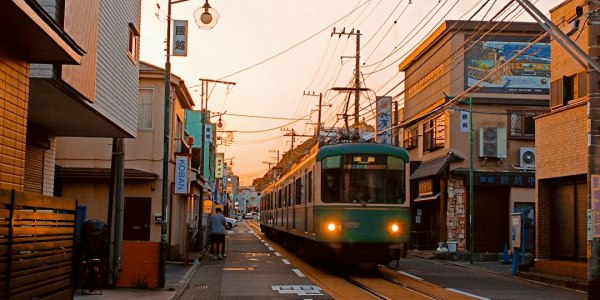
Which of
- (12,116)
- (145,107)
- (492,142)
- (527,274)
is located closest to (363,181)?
(527,274)

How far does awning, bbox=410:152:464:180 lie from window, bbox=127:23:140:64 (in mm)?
15788

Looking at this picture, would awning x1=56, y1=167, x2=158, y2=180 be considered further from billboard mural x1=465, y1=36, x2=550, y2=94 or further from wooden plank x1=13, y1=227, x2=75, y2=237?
billboard mural x1=465, y1=36, x2=550, y2=94

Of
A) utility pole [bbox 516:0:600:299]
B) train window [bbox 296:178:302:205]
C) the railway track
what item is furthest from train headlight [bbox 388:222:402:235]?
utility pole [bbox 516:0:600:299]

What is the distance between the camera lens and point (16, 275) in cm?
745

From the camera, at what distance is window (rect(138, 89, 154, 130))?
73.7 ft

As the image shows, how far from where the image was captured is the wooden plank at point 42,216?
7551 mm

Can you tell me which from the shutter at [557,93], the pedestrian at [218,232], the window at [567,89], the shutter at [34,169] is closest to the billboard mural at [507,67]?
the shutter at [557,93]

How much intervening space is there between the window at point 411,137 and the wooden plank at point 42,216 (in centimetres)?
2766

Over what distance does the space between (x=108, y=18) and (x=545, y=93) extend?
2175 centimetres

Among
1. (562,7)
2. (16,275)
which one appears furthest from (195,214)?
(16,275)

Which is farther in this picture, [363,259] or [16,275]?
[363,259]

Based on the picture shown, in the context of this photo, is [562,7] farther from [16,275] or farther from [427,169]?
[16,275]

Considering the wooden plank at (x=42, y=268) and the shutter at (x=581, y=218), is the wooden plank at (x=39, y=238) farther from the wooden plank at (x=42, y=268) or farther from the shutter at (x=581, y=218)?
the shutter at (x=581, y=218)

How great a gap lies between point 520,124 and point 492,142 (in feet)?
5.31
